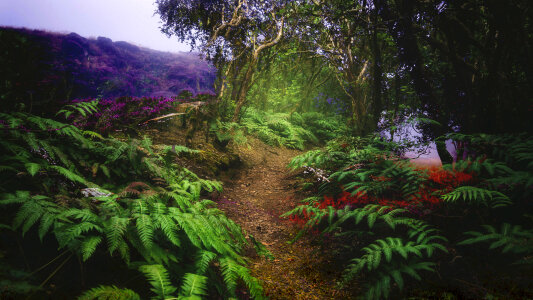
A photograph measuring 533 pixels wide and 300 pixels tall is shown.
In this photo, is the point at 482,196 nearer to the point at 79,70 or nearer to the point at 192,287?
the point at 192,287

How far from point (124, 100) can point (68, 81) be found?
0.93 meters

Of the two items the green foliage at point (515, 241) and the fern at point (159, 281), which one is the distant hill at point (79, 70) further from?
the green foliage at point (515, 241)

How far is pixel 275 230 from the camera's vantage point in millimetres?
3371

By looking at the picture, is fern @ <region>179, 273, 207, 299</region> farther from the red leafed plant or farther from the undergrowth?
the red leafed plant

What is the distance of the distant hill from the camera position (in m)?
3.04

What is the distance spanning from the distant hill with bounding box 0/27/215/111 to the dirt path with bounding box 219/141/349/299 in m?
3.08

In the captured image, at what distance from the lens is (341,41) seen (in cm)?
871

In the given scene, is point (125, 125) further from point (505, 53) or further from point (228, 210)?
point (505, 53)

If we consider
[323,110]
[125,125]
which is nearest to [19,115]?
Result: [125,125]

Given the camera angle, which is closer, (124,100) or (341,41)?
(124,100)

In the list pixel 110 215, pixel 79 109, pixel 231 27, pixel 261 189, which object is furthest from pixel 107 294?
pixel 231 27

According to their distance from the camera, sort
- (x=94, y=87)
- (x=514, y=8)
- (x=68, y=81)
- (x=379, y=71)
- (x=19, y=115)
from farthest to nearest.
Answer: (x=379, y=71) → (x=94, y=87) → (x=68, y=81) → (x=514, y=8) → (x=19, y=115)

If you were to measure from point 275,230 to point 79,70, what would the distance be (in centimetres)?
500

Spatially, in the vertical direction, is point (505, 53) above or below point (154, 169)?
above
